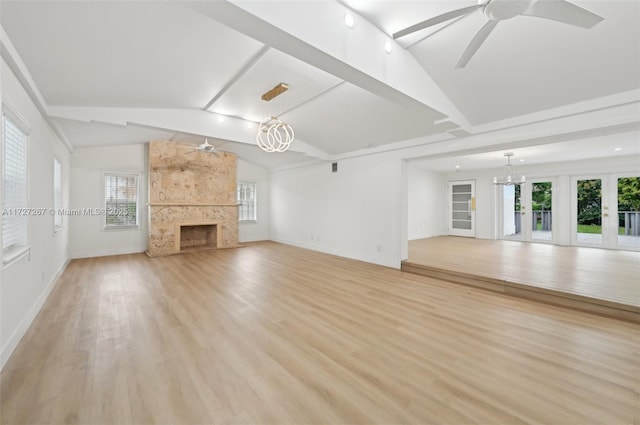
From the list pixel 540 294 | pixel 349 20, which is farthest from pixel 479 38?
pixel 540 294

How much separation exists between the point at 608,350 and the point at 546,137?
2.66m

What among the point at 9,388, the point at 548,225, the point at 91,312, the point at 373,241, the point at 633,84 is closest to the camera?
the point at 9,388

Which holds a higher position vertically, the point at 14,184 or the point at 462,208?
the point at 14,184

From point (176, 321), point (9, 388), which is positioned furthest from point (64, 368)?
point (176, 321)

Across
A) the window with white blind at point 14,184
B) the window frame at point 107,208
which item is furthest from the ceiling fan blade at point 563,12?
the window frame at point 107,208

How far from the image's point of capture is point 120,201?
6.92 meters

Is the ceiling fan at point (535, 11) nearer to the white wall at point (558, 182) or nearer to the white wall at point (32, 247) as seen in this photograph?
the white wall at point (32, 247)

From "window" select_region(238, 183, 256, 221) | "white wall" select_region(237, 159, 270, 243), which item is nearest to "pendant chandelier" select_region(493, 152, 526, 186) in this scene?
"white wall" select_region(237, 159, 270, 243)

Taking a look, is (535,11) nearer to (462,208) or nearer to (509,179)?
(509,179)

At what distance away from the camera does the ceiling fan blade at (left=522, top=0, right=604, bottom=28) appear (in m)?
1.52

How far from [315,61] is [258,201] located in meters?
7.45

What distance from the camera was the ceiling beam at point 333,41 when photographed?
1806mm

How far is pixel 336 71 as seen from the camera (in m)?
Answer: 2.51

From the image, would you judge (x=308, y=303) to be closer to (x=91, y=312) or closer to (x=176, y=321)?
(x=176, y=321)
